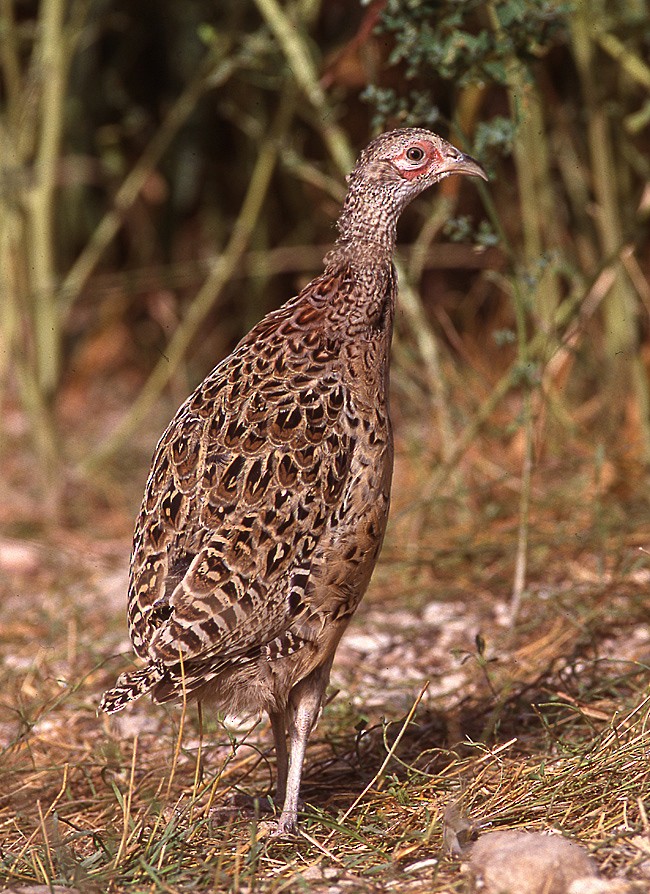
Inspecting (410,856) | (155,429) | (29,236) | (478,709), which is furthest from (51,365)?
(410,856)

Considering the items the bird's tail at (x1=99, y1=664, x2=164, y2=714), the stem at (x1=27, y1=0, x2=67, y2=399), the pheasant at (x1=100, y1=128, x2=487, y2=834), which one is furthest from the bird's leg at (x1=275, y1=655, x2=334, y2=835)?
the stem at (x1=27, y1=0, x2=67, y2=399)

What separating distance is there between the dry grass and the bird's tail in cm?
17

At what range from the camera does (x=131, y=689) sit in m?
3.10

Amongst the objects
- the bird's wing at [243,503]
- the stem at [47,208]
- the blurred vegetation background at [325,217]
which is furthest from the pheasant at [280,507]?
the stem at [47,208]

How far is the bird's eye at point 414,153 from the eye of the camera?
11.7 ft

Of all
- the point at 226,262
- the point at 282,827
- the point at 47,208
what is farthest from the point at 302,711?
the point at 47,208

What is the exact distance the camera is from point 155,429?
7.70m

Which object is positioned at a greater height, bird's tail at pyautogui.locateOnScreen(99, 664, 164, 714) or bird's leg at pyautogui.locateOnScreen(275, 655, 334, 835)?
bird's tail at pyautogui.locateOnScreen(99, 664, 164, 714)

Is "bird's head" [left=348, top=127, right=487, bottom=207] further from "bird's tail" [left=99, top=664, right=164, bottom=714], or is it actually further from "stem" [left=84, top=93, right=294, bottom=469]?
"stem" [left=84, top=93, right=294, bottom=469]

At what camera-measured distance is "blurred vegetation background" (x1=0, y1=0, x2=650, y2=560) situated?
4672mm

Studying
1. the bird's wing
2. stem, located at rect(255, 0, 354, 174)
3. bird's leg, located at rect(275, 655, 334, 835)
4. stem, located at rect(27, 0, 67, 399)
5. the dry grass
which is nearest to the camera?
the dry grass

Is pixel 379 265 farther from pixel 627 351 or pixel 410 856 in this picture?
pixel 627 351

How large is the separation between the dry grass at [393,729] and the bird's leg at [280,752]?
8 cm

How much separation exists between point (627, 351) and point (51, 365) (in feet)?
9.13
